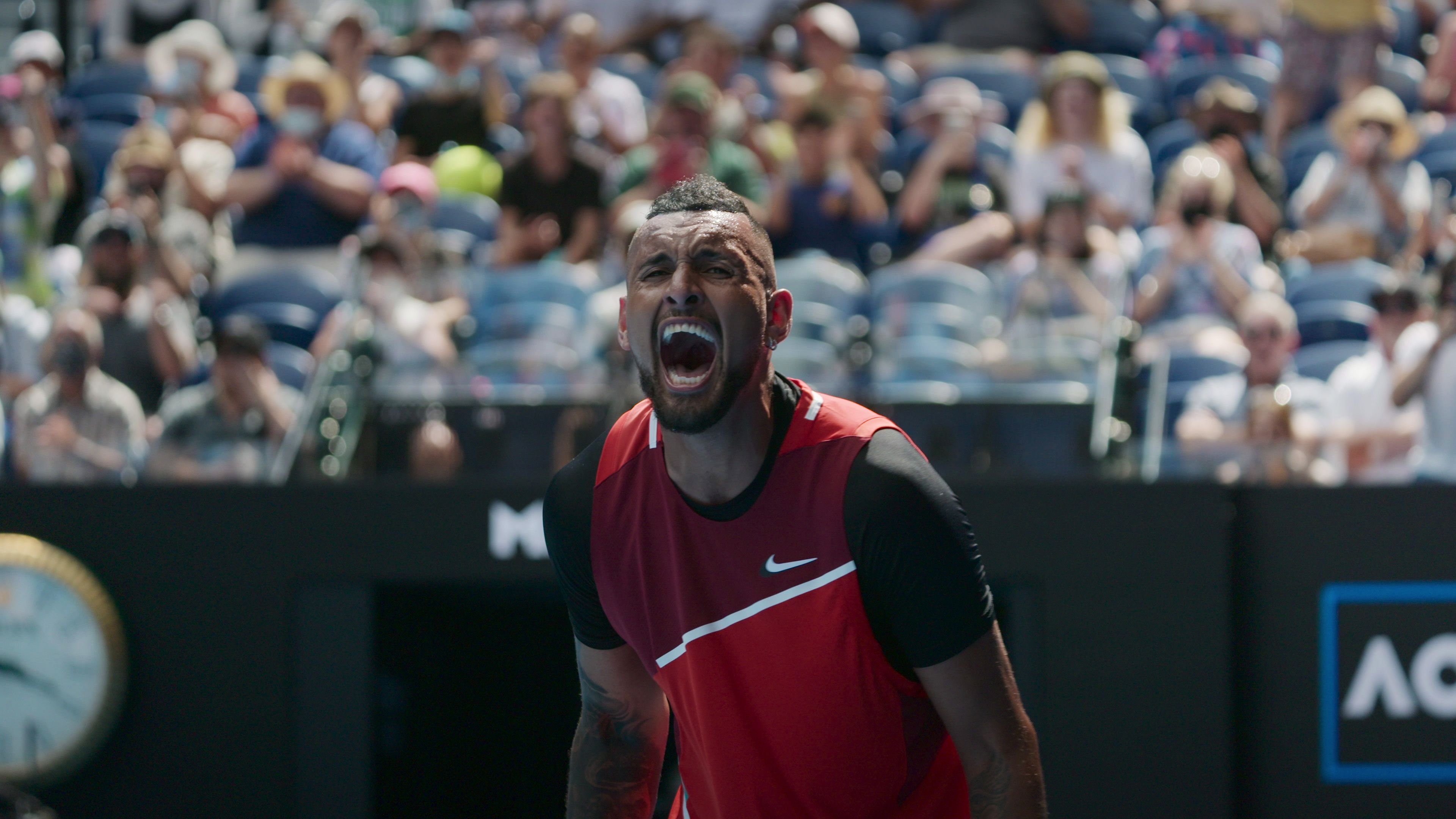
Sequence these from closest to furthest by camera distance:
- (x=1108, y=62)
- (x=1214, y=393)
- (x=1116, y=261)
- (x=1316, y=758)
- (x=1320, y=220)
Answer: (x=1316, y=758)
(x=1214, y=393)
(x=1116, y=261)
(x=1320, y=220)
(x=1108, y=62)

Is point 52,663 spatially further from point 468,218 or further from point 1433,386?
point 1433,386

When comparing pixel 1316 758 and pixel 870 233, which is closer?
pixel 1316 758

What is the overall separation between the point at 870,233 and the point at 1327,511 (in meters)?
3.17

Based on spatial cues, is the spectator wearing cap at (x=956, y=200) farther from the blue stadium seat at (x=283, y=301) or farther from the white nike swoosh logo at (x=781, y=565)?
the white nike swoosh logo at (x=781, y=565)

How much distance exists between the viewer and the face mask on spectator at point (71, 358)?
5.74 metres

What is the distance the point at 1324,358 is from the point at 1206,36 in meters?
3.63

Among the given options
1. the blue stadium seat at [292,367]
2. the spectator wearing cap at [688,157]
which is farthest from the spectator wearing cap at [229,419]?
the spectator wearing cap at [688,157]

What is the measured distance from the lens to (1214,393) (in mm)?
5367

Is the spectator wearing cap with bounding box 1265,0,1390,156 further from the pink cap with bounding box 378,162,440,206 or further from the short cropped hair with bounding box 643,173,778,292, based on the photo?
the short cropped hair with bounding box 643,173,778,292

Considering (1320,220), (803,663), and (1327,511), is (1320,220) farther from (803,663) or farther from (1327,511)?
(803,663)

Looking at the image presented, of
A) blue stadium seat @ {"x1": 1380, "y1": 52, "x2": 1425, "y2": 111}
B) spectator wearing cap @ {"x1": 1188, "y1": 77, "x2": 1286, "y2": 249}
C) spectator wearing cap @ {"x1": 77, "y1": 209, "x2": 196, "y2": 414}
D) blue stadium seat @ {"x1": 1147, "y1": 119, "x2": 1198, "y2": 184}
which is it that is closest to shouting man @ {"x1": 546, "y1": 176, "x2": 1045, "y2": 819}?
spectator wearing cap @ {"x1": 77, "y1": 209, "x2": 196, "y2": 414}

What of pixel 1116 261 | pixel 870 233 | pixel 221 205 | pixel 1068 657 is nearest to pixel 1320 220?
pixel 1116 261

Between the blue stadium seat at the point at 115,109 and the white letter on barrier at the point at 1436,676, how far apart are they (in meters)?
8.04

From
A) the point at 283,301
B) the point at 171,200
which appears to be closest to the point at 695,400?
the point at 283,301
